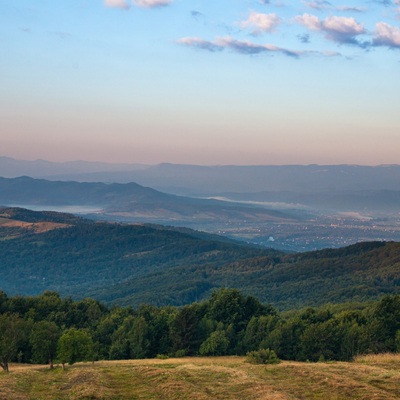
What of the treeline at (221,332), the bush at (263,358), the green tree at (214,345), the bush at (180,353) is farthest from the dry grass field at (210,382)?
the bush at (180,353)

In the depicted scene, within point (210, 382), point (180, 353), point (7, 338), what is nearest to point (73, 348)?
point (7, 338)

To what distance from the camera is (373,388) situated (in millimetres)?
41438

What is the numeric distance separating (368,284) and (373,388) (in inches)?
6084

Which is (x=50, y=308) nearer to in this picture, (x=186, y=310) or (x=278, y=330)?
(x=186, y=310)

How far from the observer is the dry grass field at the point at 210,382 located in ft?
133

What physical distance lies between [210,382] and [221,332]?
3495cm

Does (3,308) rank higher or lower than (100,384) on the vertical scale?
lower

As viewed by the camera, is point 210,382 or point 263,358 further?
point 263,358

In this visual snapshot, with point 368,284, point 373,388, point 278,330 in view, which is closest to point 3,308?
point 278,330

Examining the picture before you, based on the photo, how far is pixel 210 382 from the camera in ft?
146

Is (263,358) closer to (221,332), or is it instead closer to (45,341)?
(45,341)

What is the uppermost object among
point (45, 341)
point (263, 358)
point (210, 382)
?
point (210, 382)

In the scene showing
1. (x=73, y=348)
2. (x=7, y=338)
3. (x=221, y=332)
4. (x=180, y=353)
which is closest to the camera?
(x=7, y=338)

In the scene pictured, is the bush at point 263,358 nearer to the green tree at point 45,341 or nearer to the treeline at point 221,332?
the treeline at point 221,332
